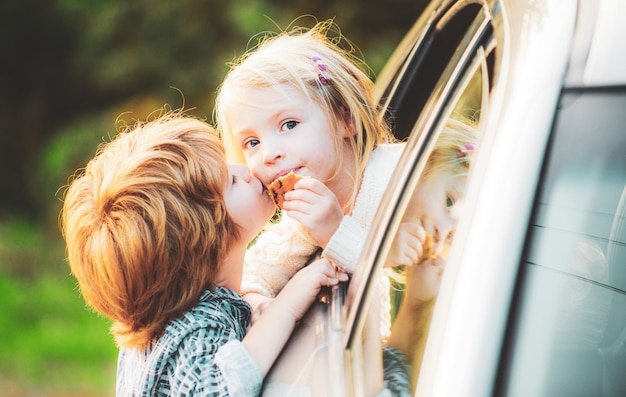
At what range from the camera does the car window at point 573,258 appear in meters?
0.97

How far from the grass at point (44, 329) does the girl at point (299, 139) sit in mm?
3324

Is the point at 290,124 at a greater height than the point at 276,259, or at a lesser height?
greater

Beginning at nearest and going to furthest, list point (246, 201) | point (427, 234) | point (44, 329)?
point (427, 234), point (246, 201), point (44, 329)

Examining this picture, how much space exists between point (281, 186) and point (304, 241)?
0.70 ft

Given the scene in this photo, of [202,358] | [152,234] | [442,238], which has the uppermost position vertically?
[152,234]

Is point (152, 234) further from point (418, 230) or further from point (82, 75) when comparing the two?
point (82, 75)

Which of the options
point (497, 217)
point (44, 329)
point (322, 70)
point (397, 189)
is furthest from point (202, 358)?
point (44, 329)

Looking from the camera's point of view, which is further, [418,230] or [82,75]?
[82,75]

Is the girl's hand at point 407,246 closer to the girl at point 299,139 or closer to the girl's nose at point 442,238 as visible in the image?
the girl's nose at point 442,238

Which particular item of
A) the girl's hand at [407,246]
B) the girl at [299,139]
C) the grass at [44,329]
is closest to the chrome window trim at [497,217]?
the girl's hand at [407,246]

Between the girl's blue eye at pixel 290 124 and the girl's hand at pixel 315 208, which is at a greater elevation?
the girl's blue eye at pixel 290 124

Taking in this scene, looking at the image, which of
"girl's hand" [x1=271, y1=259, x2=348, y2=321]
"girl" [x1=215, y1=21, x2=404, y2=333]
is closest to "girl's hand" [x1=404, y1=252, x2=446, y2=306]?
"girl's hand" [x1=271, y1=259, x2=348, y2=321]

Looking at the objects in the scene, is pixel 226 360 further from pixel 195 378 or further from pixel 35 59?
pixel 35 59

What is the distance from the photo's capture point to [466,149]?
1214 mm
